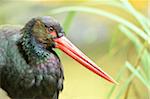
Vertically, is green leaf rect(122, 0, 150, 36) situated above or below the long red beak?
above

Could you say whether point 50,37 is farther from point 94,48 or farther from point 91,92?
point 94,48

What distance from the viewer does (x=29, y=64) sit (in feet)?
8.34

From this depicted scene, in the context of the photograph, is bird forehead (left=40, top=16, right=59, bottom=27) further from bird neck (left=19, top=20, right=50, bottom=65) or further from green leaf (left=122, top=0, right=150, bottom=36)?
green leaf (left=122, top=0, right=150, bottom=36)

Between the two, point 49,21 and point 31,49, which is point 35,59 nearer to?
point 31,49

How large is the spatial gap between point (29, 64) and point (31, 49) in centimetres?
7

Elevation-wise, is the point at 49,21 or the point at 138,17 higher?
the point at 138,17

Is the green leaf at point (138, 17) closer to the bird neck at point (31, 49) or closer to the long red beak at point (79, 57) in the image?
the long red beak at point (79, 57)

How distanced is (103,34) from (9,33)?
3.64m

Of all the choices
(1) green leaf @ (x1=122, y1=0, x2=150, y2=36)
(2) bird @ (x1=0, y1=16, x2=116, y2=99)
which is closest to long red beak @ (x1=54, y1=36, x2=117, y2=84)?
(2) bird @ (x1=0, y1=16, x2=116, y2=99)

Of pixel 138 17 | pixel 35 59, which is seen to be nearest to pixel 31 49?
pixel 35 59

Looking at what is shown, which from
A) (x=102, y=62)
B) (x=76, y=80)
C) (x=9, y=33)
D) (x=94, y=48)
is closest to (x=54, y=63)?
(x=9, y=33)

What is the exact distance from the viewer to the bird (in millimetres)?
2500

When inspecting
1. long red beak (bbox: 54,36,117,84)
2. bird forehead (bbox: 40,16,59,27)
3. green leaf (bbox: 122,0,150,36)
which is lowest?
long red beak (bbox: 54,36,117,84)

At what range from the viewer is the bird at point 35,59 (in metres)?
2.50
